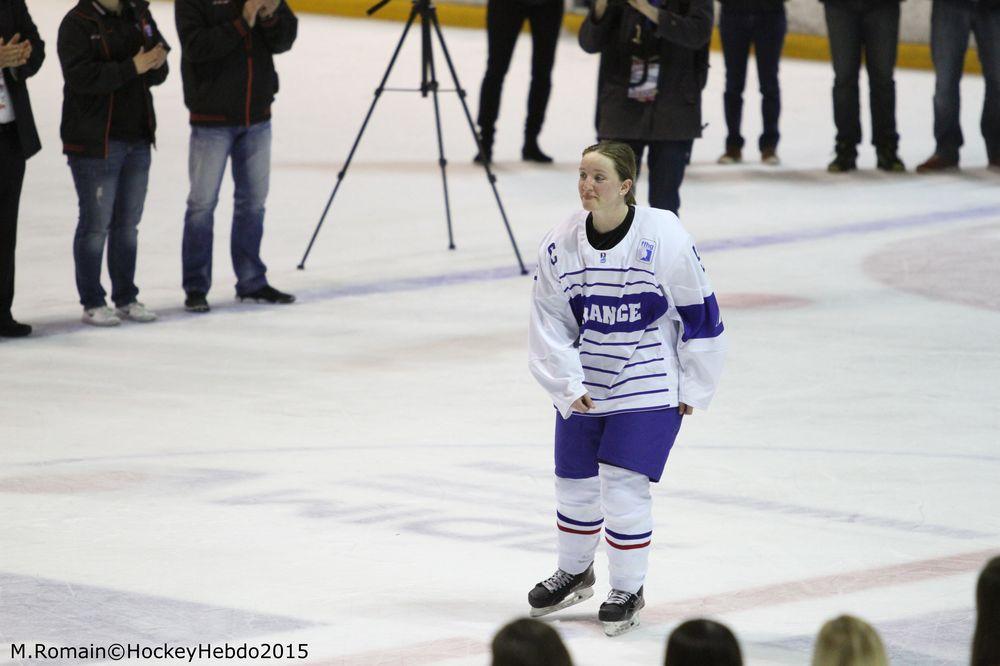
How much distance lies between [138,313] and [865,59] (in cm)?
582

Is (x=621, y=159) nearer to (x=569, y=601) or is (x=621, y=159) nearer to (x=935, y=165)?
(x=569, y=601)

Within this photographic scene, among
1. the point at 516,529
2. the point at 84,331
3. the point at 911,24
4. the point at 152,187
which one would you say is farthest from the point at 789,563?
the point at 911,24

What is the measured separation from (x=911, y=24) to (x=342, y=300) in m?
10.9

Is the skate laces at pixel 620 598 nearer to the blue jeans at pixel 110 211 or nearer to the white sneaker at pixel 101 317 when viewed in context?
the blue jeans at pixel 110 211

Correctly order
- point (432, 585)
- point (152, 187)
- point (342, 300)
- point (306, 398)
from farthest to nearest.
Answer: point (152, 187) < point (342, 300) < point (306, 398) < point (432, 585)

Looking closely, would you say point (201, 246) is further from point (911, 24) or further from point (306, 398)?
point (911, 24)

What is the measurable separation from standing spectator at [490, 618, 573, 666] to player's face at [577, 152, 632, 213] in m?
2.25

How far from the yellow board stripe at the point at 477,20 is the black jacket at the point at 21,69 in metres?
11.3

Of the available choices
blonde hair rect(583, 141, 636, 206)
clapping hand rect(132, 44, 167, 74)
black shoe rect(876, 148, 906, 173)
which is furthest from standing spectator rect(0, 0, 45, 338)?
black shoe rect(876, 148, 906, 173)

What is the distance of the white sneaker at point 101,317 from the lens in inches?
324

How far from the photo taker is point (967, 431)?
6277mm

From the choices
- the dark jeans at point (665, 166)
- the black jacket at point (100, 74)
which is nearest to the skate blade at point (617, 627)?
the black jacket at point (100, 74)

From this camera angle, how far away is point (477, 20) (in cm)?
2031

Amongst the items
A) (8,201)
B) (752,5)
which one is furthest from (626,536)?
(752,5)
